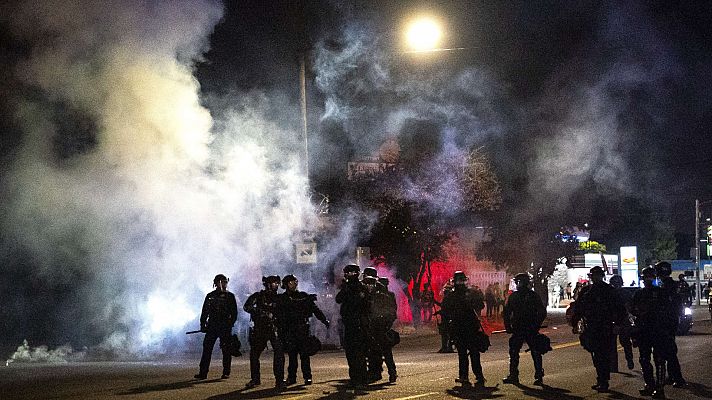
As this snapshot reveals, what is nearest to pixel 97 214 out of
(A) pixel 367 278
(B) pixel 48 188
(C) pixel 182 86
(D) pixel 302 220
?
(B) pixel 48 188

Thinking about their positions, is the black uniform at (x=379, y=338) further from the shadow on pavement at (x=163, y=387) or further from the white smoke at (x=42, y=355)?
the white smoke at (x=42, y=355)

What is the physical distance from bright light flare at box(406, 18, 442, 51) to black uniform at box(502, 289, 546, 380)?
317 inches

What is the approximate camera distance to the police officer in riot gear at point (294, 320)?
507 inches

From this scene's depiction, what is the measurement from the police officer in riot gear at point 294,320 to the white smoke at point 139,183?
845 centimetres

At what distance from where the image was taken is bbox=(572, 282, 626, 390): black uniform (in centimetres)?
1188

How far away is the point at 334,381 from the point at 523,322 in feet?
9.56

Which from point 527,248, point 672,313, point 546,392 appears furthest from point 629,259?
point 546,392

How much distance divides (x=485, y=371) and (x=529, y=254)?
25.8m

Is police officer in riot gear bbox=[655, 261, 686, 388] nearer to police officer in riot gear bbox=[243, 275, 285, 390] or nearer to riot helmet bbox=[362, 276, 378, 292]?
riot helmet bbox=[362, 276, 378, 292]

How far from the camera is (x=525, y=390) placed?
1185 centimetres

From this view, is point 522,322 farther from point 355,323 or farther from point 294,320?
point 294,320

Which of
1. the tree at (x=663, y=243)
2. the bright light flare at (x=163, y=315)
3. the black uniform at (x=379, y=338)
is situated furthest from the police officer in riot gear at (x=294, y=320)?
the tree at (x=663, y=243)

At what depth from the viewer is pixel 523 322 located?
41.8 ft

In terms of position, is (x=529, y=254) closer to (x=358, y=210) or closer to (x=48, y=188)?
(x=358, y=210)
